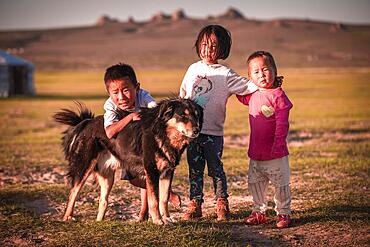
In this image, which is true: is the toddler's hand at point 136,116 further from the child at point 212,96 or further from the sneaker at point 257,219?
the sneaker at point 257,219

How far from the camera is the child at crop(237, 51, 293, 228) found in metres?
6.75

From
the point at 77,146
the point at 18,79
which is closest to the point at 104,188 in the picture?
the point at 77,146

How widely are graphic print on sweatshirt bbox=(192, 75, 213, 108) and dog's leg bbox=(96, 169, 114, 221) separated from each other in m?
1.56

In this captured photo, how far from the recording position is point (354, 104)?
30906 mm

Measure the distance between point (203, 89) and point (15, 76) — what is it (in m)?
42.0

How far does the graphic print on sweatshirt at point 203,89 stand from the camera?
7.36 metres

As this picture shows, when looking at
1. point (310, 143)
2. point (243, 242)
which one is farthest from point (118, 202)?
point (310, 143)

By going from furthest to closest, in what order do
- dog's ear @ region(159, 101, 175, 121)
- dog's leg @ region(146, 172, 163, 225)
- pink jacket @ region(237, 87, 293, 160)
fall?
pink jacket @ region(237, 87, 293, 160), dog's leg @ region(146, 172, 163, 225), dog's ear @ region(159, 101, 175, 121)

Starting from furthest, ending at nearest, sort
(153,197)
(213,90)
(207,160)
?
(207,160) < (213,90) < (153,197)

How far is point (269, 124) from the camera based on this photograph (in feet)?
22.4

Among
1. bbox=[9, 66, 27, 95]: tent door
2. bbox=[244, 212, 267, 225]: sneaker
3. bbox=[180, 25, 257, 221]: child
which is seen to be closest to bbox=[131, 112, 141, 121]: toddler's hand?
bbox=[180, 25, 257, 221]: child

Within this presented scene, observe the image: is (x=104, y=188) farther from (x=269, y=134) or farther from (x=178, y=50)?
(x=178, y=50)

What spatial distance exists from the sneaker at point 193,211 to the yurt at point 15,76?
39.3 metres

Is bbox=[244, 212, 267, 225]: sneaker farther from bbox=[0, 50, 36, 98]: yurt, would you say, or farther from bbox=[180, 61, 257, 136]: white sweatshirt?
bbox=[0, 50, 36, 98]: yurt
